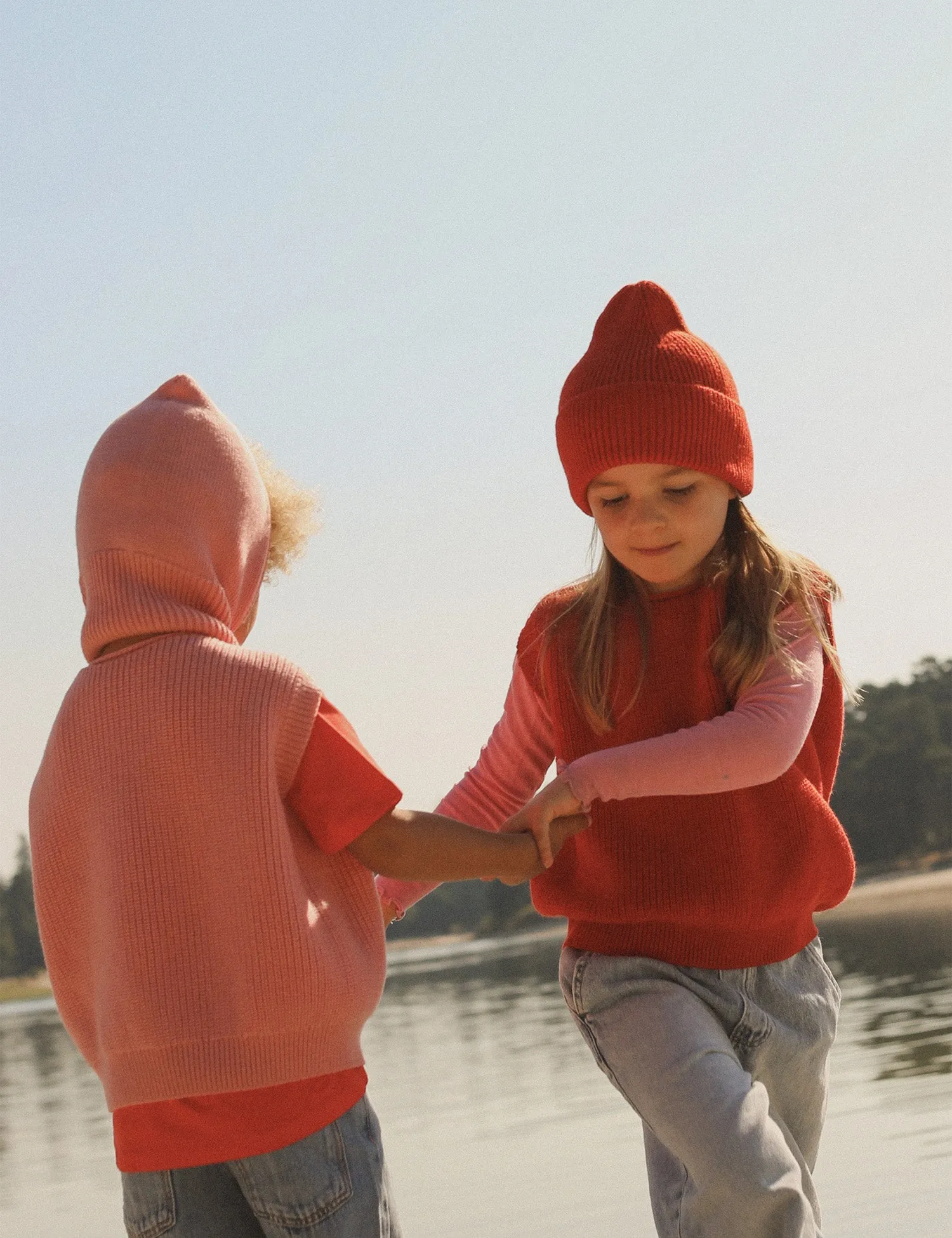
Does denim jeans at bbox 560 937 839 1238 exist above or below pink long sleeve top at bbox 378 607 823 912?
below

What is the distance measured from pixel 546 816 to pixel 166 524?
83cm

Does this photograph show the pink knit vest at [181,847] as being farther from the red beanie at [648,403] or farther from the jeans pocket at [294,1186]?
the red beanie at [648,403]

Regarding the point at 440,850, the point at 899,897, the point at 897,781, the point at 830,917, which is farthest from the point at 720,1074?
the point at 897,781

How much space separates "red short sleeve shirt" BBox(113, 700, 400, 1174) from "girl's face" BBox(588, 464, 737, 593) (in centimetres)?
76

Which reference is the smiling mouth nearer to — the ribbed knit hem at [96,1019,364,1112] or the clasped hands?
the clasped hands

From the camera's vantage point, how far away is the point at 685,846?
8.96 feet

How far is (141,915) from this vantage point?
2.15 metres

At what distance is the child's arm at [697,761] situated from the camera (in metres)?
2.63

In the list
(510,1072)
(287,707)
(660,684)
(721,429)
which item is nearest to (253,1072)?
(287,707)

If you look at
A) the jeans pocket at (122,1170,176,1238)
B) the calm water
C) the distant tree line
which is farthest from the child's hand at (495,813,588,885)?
the distant tree line

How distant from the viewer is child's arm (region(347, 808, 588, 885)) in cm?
230

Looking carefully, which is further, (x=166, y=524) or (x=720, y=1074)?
(x=720, y=1074)

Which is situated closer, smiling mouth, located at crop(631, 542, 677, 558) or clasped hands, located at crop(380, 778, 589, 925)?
clasped hands, located at crop(380, 778, 589, 925)

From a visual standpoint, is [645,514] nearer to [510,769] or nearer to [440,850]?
[510,769]
